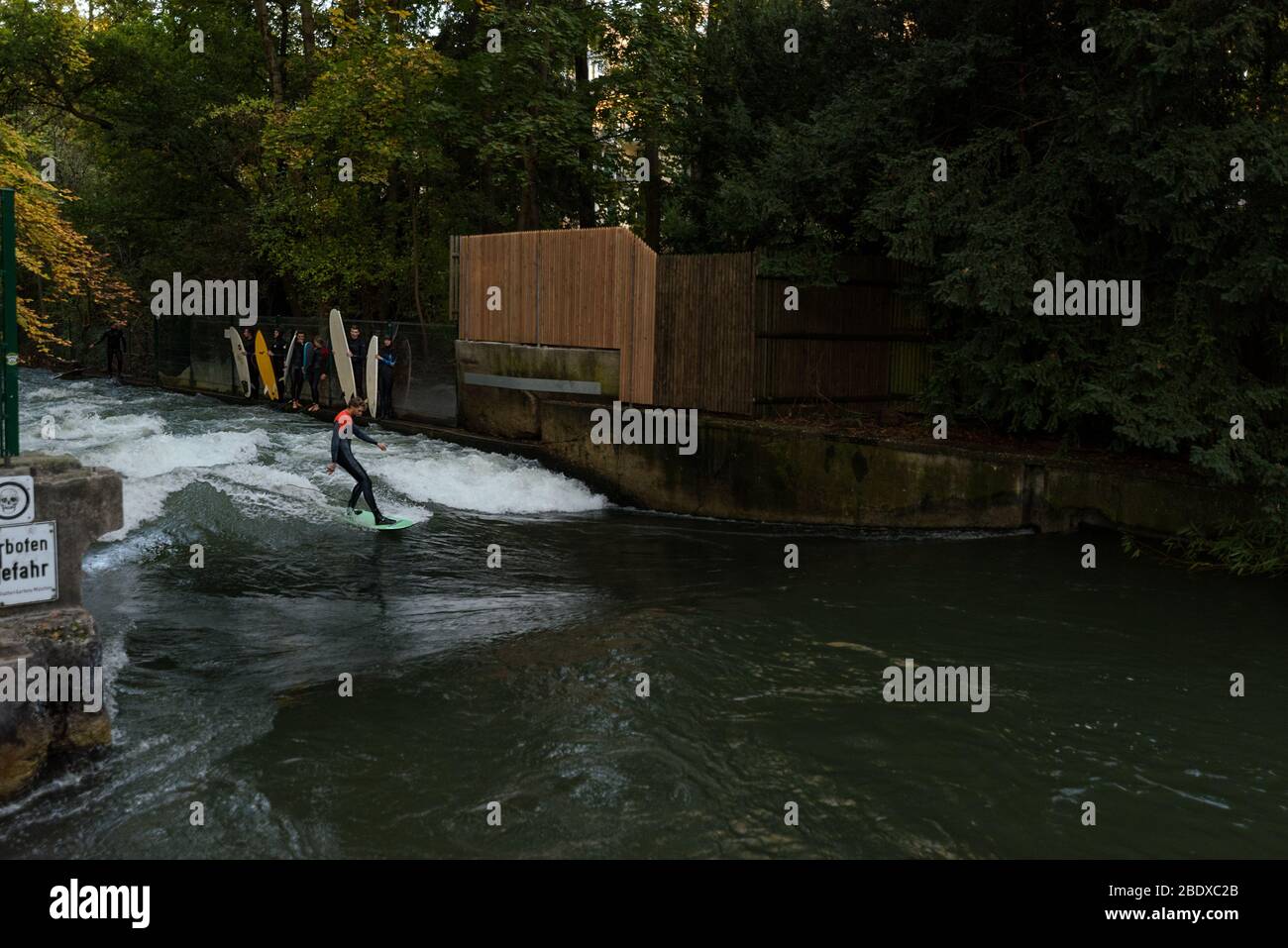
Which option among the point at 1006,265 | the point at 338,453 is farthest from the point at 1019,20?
the point at 338,453

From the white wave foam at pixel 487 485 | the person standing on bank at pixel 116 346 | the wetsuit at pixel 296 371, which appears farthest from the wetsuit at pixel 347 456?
the person standing on bank at pixel 116 346

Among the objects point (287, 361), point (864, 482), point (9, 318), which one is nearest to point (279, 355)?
point (287, 361)

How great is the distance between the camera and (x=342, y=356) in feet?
74.3

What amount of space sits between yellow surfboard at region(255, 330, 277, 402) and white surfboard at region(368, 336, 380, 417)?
14.9 feet

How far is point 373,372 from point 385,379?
1.21ft

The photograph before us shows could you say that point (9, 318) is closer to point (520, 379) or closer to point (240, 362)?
point (520, 379)

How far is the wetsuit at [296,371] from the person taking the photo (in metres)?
24.3

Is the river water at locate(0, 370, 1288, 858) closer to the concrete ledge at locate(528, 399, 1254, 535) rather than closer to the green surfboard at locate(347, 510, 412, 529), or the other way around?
the green surfboard at locate(347, 510, 412, 529)

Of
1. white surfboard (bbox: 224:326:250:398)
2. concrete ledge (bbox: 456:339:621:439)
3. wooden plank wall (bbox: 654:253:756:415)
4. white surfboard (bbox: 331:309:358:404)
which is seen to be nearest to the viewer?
wooden plank wall (bbox: 654:253:756:415)

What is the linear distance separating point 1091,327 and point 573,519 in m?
7.09

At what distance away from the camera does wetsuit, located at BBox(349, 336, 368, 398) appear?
73.5ft

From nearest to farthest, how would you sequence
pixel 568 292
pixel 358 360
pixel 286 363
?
1. pixel 568 292
2. pixel 358 360
3. pixel 286 363
